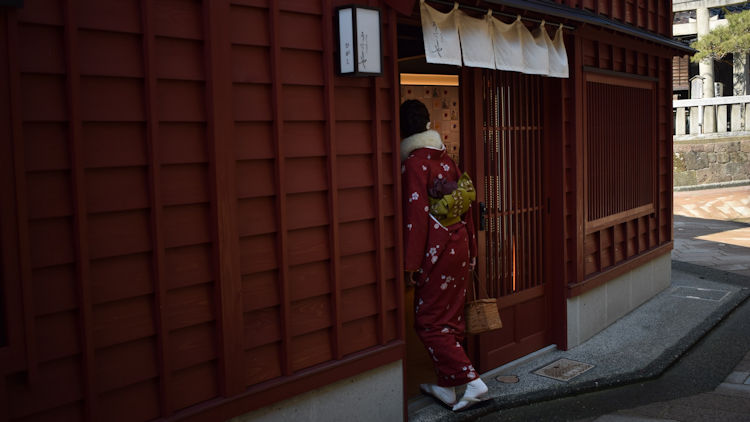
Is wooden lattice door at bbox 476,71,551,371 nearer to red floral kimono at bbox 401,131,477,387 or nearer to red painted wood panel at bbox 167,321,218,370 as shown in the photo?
red floral kimono at bbox 401,131,477,387

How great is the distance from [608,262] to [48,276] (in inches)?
258

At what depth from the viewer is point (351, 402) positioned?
15.3 ft

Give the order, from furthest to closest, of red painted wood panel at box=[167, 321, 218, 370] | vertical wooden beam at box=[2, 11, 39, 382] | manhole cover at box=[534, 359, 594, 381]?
manhole cover at box=[534, 359, 594, 381] → red painted wood panel at box=[167, 321, 218, 370] → vertical wooden beam at box=[2, 11, 39, 382]

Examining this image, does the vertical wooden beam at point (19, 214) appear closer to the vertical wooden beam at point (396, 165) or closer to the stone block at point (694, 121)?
the vertical wooden beam at point (396, 165)

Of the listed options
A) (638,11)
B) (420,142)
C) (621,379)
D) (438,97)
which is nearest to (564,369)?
(621,379)

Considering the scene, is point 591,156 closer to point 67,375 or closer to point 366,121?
point 366,121

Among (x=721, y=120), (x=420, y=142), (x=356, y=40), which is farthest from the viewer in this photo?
(x=721, y=120)

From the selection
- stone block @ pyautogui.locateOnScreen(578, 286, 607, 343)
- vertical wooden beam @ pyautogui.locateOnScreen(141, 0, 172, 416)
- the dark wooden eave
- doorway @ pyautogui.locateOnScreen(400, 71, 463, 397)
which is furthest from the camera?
doorway @ pyautogui.locateOnScreen(400, 71, 463, 397)

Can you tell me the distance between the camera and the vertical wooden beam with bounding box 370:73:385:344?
183 inches

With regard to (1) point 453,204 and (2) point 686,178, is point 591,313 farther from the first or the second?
(2) point 686,178

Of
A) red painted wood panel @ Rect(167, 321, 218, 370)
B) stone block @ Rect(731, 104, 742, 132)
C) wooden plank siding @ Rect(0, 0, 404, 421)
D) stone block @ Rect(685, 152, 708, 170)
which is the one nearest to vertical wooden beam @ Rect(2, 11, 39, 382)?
wooden plank siding @ Rect(0, 0, 404, 421)

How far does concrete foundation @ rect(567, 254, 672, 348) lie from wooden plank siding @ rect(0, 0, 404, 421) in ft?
9.73

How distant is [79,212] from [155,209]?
0.39 m

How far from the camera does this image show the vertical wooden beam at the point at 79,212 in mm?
3107
